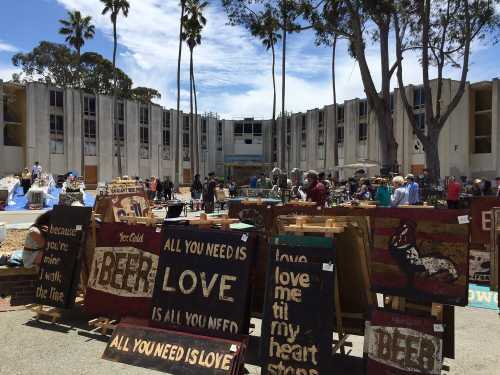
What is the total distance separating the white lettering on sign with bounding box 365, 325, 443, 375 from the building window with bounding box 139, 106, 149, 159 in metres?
57.3

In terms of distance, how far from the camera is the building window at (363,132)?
52.2 metres

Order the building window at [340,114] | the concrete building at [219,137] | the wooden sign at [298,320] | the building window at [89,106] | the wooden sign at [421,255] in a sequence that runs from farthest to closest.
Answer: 1. the building window at [340,114]
2. the building window at [89,106]
3. the concrete building at [219,137]
4. the wooden sign at [298,320]
5. the wooden sign at [421,255]

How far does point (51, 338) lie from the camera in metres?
5.41

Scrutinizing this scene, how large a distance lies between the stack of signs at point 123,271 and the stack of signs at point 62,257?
11.1 inches

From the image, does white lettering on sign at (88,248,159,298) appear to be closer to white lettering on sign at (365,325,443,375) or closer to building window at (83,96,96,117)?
white lettering on sign at (365,325,443,375)

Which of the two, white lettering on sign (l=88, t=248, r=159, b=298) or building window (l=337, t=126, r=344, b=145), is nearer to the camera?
white lettering on sign (l=88, t=248, r=159, b=298)

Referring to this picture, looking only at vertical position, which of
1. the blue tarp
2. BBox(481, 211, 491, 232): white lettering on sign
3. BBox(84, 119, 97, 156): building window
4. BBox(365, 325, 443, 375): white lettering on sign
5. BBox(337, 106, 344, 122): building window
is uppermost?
BBox(337, 106, 344, 122): building window

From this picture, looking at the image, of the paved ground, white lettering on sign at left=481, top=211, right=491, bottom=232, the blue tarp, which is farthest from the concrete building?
the paved ground

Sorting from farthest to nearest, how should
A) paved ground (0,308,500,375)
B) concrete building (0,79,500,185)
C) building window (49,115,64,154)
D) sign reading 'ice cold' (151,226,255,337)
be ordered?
building window (49,115,64,154) → concrete building (0,79,500,185) → sign reading 'ice cold' (151,226,255,337) → paved ground (0,308,500,375)

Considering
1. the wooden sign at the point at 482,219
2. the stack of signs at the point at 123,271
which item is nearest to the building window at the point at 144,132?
the wooden sign at the point at 482,219

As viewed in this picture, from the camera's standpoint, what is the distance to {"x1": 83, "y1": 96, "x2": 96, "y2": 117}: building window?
53.0 meters

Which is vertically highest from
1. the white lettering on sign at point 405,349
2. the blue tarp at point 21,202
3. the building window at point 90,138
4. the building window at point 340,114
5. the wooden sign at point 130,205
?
the building window at point 340,114

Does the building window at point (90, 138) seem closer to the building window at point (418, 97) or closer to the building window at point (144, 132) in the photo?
the building window at point (144, 132)

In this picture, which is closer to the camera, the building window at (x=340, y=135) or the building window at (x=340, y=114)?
the building window at (x=340, y=135)
